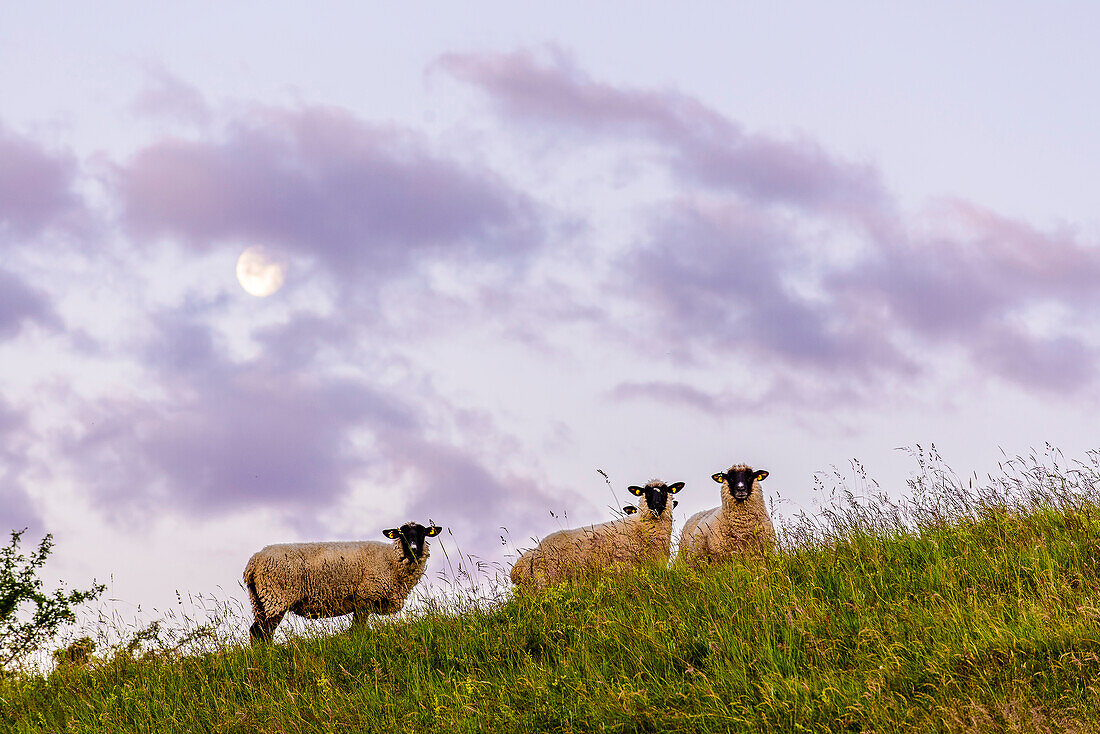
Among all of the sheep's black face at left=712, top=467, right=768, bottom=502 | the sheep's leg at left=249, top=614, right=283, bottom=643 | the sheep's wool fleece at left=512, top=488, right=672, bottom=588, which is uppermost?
the sheep's black face at left=712, top=467, right=768, bottom=502

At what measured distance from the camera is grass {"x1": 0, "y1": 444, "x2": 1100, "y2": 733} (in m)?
7.02

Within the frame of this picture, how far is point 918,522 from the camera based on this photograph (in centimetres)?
1110

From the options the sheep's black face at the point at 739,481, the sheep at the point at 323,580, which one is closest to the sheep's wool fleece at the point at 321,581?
the sheep at the point at 323,580

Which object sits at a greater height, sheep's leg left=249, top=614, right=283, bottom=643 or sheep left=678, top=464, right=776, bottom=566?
sheep left=678, top=464, right=776, bottom=566

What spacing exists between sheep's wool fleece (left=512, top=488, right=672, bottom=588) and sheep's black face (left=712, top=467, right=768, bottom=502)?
4.04ft

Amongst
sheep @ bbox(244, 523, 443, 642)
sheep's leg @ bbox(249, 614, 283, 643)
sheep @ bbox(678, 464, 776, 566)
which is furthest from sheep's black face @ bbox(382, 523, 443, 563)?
sheep @ bbox(678, 464, 776, 566)

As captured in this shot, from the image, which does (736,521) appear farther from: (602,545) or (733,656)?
(733,656)

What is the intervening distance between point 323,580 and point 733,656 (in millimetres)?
11678

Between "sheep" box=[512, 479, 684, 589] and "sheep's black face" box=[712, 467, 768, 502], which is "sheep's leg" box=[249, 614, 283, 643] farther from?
"sheep's black face" box=[712, 467, 768, 502]

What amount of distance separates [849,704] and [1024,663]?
4.29 ft

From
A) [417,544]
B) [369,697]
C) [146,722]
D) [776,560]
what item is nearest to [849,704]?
[776,560]

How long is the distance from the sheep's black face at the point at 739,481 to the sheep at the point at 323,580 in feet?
21.5

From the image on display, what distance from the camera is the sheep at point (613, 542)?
47.4 feet

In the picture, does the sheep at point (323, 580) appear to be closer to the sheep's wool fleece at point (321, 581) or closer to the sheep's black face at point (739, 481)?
the sheep's wool fleece at point (321, 581)
